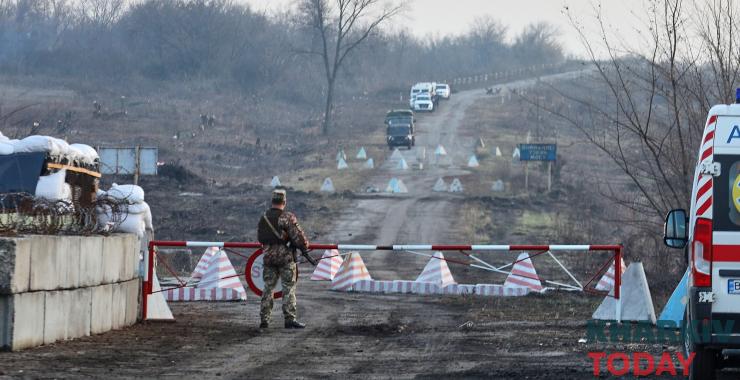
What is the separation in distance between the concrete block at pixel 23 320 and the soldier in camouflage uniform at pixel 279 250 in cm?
392

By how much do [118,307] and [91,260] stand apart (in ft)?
4.96

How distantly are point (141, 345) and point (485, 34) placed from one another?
149942 mm

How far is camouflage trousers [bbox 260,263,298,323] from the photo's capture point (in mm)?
16422

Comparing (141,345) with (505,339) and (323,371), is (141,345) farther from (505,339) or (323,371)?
(505,339)

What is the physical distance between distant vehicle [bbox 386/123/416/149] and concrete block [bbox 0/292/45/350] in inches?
2306

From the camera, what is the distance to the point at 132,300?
16734 mm

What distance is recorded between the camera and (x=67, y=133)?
203ft

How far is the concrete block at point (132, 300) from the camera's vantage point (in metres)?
16.5

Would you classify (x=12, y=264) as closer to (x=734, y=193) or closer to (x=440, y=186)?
(x=734, y=193)

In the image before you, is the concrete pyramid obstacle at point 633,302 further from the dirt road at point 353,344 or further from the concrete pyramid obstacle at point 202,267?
the concrete pyramid obstacle at point 202,267

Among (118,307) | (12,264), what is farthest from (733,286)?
(118,307)

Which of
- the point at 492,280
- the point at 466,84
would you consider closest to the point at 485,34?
the point at 466,84

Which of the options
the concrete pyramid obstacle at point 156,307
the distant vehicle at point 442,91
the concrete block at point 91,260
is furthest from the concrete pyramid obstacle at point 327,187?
the distant vehicle at point 442,91

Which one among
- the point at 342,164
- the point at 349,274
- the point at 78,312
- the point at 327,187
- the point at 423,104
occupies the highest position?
the point at 423,104
